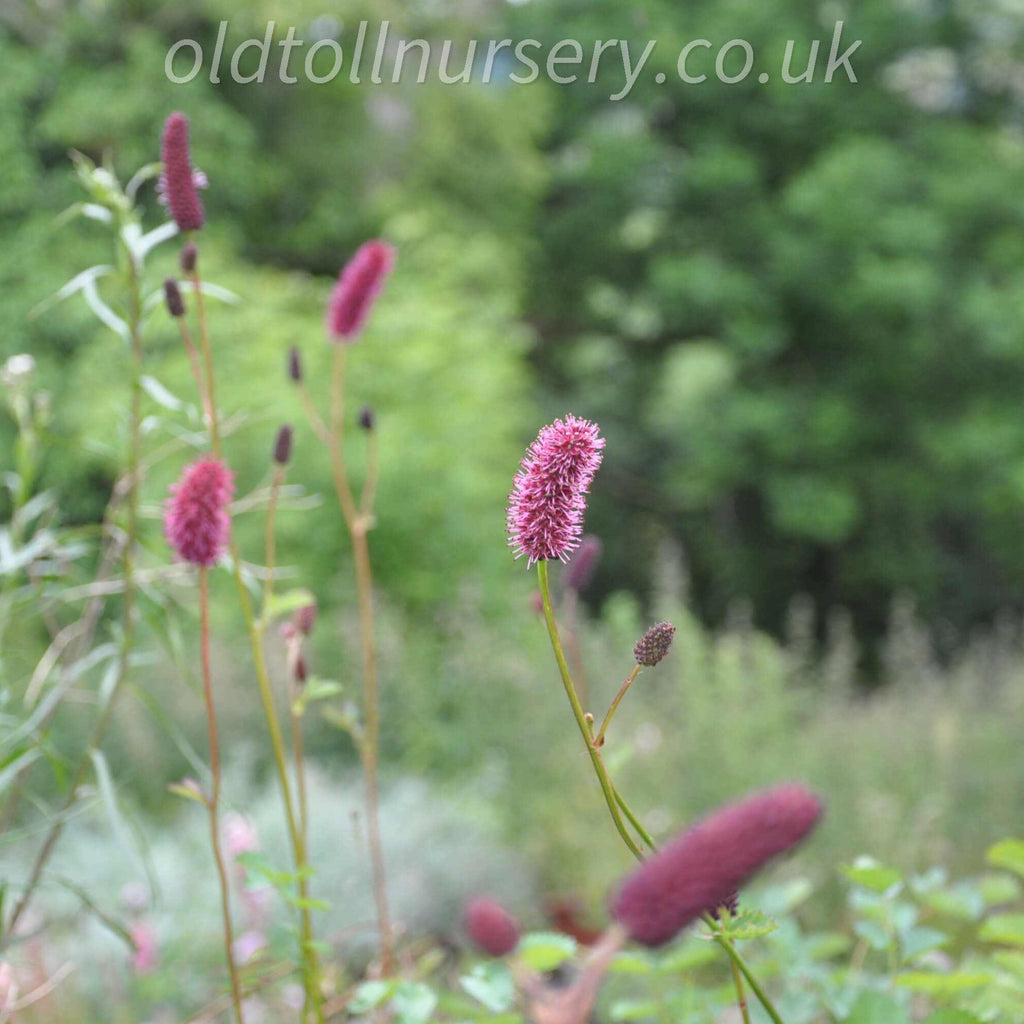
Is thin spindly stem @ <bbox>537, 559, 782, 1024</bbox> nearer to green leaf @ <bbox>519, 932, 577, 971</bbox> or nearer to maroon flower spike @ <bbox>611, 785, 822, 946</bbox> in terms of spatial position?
maroon flower spike @ <bbox>611, 785, 822, 946</bbox>

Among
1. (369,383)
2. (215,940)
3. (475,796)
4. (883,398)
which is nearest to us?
(215,940)

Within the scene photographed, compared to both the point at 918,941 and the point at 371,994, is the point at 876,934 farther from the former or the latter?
the point at 371,994

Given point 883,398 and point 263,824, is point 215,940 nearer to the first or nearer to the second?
point 263,824

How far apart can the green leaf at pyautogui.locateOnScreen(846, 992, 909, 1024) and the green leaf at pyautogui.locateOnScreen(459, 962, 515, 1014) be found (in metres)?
0.28

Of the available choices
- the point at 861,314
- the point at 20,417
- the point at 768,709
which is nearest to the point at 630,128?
the point at 861,314

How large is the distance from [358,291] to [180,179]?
313 mm

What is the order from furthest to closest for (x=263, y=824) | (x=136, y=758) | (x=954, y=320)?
(x=954, y=320)
(x=136, y=758)
(x=263, y=824)

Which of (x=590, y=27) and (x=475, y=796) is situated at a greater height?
(x=590, y=27)

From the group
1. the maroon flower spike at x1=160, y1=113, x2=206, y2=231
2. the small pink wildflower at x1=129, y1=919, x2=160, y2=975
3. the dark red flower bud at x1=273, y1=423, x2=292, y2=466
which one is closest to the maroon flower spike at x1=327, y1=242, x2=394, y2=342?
the dark red flower bud at x1=273, y1=423, x2=292, y2=466

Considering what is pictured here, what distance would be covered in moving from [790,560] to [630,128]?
4.19 metres

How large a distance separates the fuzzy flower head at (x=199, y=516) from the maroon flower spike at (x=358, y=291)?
378 mm

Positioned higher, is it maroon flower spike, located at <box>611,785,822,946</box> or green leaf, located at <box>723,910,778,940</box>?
maroon flower spike, located at <box>611,785,822,946</box>

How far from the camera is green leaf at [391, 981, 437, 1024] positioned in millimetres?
983

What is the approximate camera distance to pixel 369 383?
6012 millimetres
